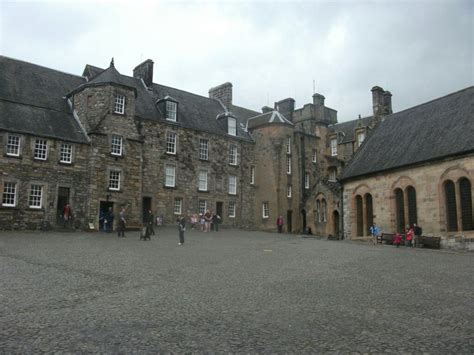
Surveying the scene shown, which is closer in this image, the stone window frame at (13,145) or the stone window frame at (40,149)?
the stone window frame at (13,145)

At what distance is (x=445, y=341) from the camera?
699cm

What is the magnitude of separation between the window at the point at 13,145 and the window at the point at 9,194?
1.86 meters

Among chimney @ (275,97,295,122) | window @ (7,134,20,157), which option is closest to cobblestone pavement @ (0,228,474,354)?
window @ (7,134,20,157)

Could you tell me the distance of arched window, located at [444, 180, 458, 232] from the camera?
83.5 ft

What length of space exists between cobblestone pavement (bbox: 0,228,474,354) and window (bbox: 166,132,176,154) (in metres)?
20.3

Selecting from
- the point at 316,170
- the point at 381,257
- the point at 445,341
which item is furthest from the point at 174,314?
the point at 316,170

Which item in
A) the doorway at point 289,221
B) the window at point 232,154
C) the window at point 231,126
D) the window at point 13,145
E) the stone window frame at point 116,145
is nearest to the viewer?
the window at point 13,145

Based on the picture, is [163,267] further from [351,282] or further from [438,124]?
[438,124]

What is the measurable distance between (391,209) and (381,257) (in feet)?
37.0

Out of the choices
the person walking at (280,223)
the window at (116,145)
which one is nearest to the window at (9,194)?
the window at (116,145)

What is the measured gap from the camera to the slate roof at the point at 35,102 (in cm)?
2914

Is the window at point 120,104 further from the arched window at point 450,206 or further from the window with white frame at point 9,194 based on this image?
the arched window at point 450,206

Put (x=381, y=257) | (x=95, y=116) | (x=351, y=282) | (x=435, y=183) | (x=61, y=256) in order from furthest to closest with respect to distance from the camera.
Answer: (x=95, y=116) → (x=435, y=183) → (x=381, y=257) → (x=61, y=256) → (x=351, y=282)

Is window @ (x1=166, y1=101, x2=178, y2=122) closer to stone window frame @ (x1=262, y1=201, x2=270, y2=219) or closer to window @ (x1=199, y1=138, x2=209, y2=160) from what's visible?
window @ (x1=199, y1=138, x2=209, y2=160)
